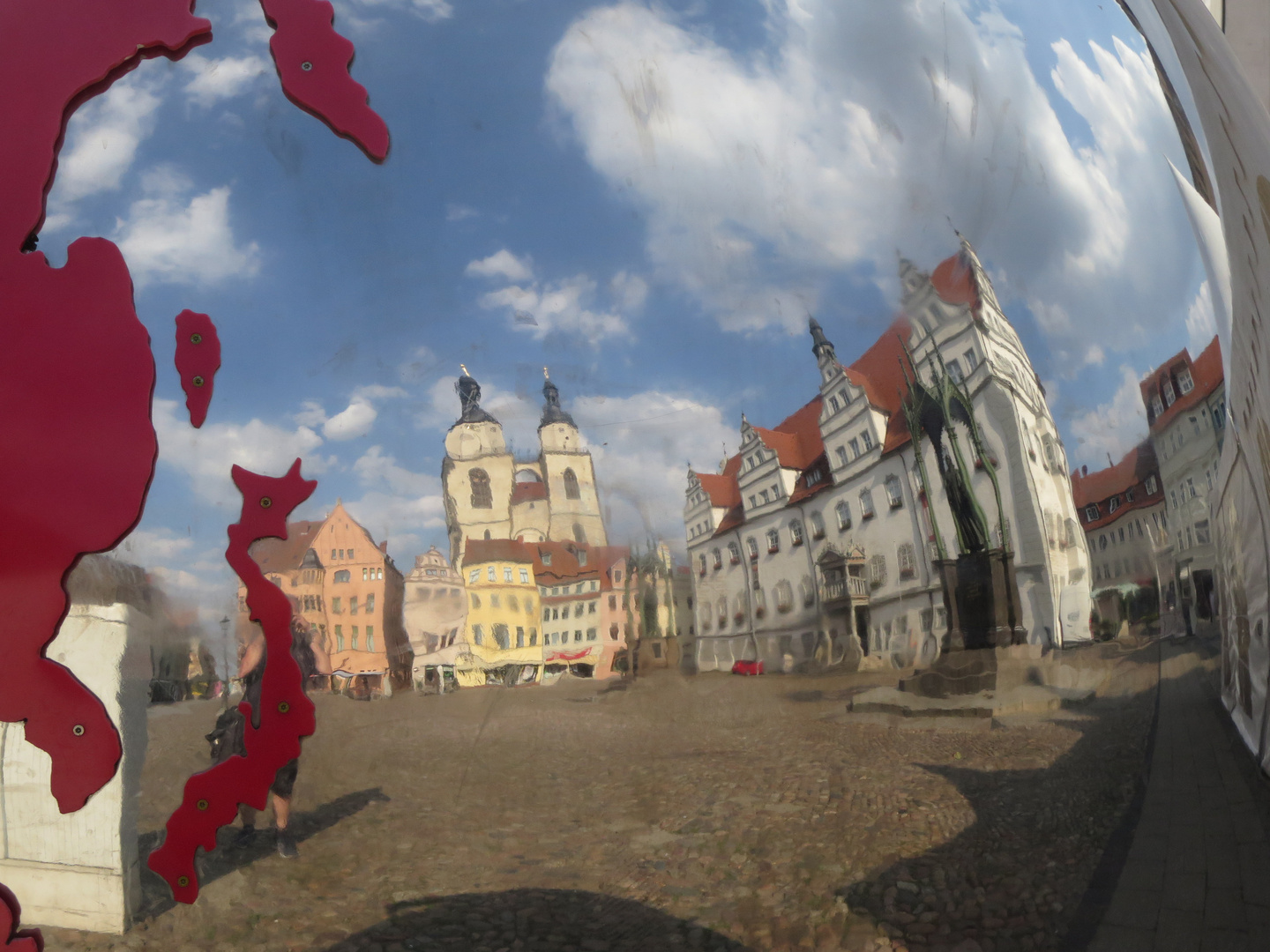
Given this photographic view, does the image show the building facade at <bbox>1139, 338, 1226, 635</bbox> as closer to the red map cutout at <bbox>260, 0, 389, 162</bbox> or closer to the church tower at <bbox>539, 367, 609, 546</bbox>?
the church tower at <bbox>539, 367, 609, 546</bbox>

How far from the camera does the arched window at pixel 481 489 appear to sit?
1750 mm

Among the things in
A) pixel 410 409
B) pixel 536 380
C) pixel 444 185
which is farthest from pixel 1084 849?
pixel 444 185

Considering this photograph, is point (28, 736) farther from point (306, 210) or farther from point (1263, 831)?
point (1263, 831)

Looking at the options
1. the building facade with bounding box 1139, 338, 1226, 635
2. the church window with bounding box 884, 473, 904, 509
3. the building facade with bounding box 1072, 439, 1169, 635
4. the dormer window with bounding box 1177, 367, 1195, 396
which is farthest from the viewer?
the dormer window with bounding box 1177, 367, 1195, 396

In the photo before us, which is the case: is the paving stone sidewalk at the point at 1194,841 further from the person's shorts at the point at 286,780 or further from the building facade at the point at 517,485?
the person's shorts at the point at 286,780

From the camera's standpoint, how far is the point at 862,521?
180 centimetres

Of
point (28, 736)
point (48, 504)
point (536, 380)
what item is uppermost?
point (536, 380)

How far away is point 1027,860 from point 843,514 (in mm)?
844

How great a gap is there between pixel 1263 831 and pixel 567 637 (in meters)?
1.76

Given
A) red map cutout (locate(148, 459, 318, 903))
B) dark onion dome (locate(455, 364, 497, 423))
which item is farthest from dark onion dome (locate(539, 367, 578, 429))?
red map cutout (locate(148, 459, 318, 903))

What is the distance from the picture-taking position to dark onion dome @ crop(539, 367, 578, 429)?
1758mm

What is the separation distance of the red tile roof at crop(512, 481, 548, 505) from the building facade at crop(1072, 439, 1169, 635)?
116 cm

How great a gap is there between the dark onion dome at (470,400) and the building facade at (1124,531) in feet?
4.24

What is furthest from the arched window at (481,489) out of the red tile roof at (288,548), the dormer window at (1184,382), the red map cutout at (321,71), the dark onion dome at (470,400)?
the dormer window at (1184,382)
